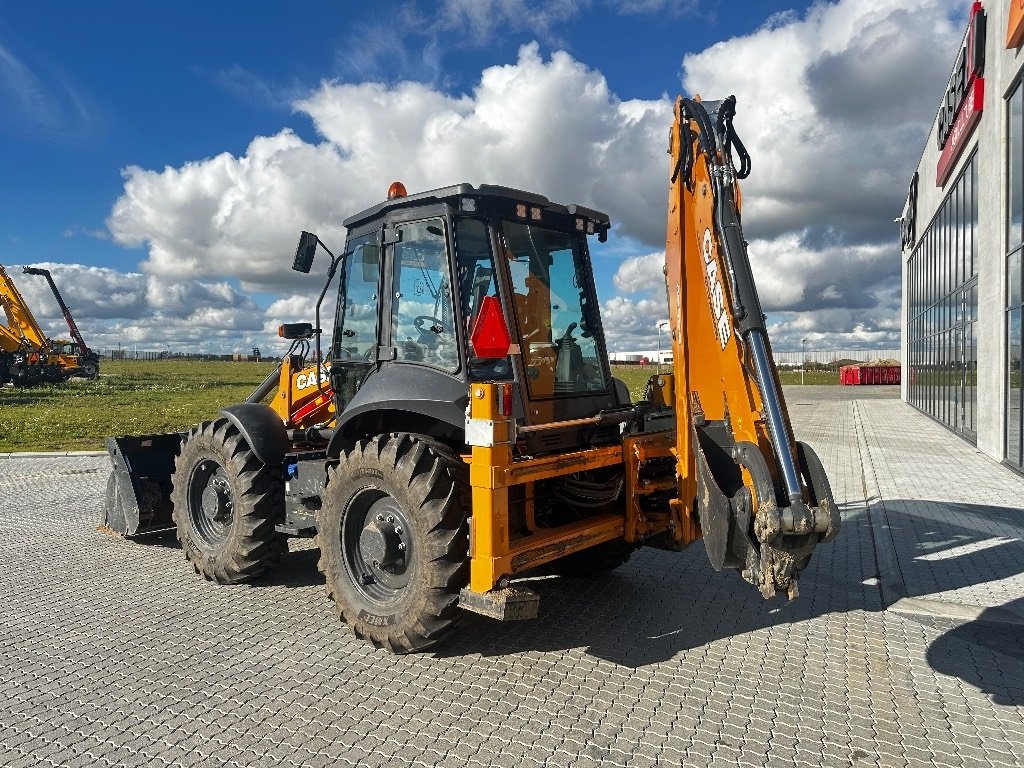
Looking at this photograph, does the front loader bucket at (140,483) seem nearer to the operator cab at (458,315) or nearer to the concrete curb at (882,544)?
the operator cab at (458,315)

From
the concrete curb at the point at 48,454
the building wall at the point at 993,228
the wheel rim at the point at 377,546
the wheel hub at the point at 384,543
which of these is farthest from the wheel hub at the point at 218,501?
the building wall at the point at 993,228

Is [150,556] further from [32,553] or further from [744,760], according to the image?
[744,760]

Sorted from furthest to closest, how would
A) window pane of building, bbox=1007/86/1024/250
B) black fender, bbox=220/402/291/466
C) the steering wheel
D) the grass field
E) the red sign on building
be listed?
1. the grass field
2. the red sign on building
3. window pane of building, bbox=1007/86/1024/250
4. black fender, bbox=220/402/291/466
5. the steering wheel

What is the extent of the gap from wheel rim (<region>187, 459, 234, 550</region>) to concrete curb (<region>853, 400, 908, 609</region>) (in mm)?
4972

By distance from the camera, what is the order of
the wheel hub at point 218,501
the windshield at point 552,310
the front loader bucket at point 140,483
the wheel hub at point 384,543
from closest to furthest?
the wheel hub at point 384,543
the windshield at point 552,310
the wheel hub at point 218,501
the front loader bucket at point 140,483

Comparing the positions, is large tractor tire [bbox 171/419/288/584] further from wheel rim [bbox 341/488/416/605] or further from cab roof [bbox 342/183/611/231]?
cab roof [bbox 342/183/611/231]

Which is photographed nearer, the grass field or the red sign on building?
the red sign on building

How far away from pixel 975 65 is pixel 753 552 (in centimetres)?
1368

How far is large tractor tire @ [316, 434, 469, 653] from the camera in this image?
13.3 ft

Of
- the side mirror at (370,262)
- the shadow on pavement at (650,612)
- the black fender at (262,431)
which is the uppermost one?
the side mirror at (370,262)

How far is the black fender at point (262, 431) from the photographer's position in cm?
542

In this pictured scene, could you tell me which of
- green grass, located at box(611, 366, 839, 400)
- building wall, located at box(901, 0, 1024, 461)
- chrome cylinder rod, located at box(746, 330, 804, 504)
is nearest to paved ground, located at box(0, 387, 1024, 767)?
chrome cylinder rod, located at box(746, 330, 804, 504)

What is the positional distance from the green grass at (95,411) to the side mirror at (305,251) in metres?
11.3

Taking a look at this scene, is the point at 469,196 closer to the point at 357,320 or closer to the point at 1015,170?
the point at 357,320
